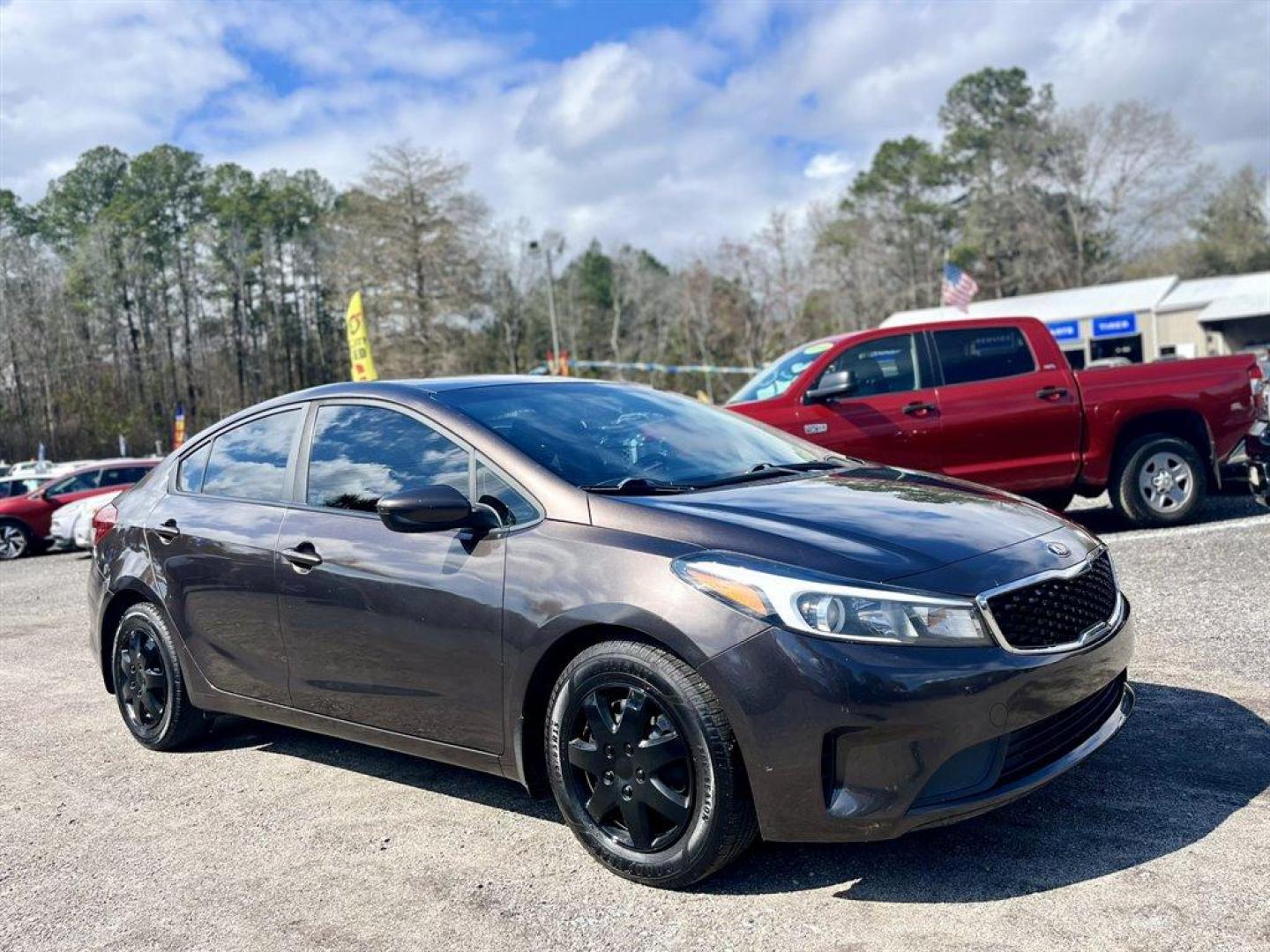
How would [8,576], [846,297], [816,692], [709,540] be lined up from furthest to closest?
[846,297], [8,576], [709,540], [816,692]

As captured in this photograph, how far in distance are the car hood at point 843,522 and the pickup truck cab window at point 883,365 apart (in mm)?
5497

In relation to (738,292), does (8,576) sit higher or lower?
lower

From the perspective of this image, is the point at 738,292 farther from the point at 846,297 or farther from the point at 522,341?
the point at 522,341

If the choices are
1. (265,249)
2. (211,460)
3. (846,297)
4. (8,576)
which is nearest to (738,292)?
(846,297)

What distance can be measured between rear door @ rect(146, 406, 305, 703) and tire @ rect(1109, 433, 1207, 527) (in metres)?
7.08

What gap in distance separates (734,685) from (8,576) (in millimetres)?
15482

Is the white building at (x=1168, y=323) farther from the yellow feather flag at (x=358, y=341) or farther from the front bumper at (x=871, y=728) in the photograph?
the front bumper at (x=871, y=728)

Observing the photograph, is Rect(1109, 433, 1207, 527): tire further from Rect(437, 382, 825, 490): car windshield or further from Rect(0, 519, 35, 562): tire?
Rect(0, 519, 35, 562): tire

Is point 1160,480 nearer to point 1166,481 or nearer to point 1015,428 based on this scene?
point 1166,481

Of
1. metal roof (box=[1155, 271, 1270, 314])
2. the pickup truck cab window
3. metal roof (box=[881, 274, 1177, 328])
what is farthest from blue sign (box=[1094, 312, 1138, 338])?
the pickup truck cab window

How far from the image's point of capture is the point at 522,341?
232 ft

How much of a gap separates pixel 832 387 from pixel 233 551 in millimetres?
5335

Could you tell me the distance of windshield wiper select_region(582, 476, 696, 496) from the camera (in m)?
3.66

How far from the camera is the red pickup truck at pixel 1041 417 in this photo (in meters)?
9.10
